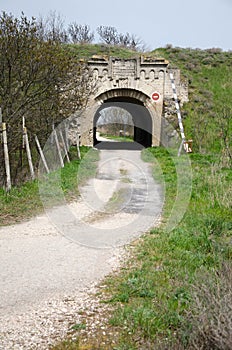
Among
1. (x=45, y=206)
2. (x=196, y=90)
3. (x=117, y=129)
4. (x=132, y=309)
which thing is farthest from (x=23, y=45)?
(x=117, y=129)

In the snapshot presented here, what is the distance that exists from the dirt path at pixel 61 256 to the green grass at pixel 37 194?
0.38 m

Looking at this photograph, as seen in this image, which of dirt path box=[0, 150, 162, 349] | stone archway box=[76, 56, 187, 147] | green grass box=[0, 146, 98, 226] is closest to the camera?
dirt path box=[0, 150, 162, 349]

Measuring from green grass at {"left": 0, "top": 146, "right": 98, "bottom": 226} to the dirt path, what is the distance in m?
0.38

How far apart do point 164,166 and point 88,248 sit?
818 cm

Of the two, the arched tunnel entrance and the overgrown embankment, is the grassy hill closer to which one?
the overgrown embankment

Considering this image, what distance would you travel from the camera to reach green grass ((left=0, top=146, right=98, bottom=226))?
737cm

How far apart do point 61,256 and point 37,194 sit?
12.6 ft

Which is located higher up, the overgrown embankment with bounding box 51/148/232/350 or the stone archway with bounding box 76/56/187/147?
the stone archway with bounding box 76/56/187/147

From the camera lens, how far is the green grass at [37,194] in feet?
24.2

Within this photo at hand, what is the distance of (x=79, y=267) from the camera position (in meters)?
4.79

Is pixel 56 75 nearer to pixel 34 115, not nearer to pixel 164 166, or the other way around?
pixel 34 115

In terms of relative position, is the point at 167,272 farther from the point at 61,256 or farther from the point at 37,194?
the point at 37,194

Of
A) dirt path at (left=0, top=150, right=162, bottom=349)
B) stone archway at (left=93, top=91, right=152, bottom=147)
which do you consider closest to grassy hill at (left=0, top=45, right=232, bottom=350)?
dirt path at (left=0, top=150, right=162, bottom=349)

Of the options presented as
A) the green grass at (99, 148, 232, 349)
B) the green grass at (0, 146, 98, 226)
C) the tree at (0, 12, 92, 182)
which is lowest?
the green grass at (0, 146, 98, 226)
